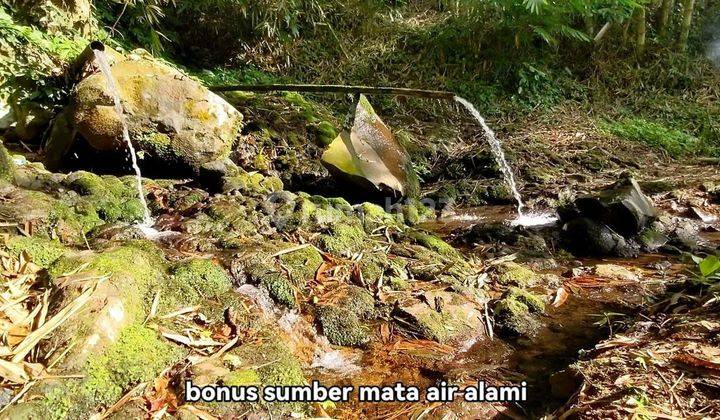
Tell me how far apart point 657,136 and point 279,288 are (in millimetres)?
8452

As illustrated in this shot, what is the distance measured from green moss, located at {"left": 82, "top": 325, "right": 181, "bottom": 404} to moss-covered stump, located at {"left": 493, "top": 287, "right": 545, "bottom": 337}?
68.9 inches

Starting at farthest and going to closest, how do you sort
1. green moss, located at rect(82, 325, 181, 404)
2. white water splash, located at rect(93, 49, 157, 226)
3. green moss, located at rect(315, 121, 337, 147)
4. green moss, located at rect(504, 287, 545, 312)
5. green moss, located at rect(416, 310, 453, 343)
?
1. green moss, located at rect(315, 121, 337, 147)
2. white water splash, located at rect(93, 49, 157, 226)
3. green moss, located at rect(504, 287, 545, 312)
4. green moss, located at rect(416, 310, 453, 343)
5. green moss, located at rect(82, 325, 181, 404)

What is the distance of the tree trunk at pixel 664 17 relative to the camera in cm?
1088

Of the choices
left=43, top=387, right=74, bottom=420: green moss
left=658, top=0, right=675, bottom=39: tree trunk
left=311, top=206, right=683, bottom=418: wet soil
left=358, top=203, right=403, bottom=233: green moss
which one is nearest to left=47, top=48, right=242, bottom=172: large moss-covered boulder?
left=358, top=203, right=403, bottom=233: green moss

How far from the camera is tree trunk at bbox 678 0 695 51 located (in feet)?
34.9

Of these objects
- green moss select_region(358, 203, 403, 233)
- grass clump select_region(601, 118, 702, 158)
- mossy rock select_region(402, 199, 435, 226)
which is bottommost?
mossy rock select_region(402, 199, 435, 226)

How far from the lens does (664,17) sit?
1102 centimetres

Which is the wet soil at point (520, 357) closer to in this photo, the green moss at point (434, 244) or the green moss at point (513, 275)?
the green moss at point (513, 275)

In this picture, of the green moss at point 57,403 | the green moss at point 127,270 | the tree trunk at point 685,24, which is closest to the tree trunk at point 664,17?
the tree trunk at point 685,24

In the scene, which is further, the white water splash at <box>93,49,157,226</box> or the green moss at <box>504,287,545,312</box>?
the white water splash at <box>93,49,157,226</box>

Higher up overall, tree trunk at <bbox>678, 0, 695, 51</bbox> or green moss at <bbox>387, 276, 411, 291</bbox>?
tree trunk at <bbox>678, 0, 695, 51</bbox>

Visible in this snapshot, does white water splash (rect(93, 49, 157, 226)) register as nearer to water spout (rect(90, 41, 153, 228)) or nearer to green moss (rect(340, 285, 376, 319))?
water spout (rect(90, 41, 153, 228))

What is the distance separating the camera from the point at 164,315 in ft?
A: 6.79

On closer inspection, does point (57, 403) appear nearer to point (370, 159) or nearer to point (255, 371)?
point (255, 371)
